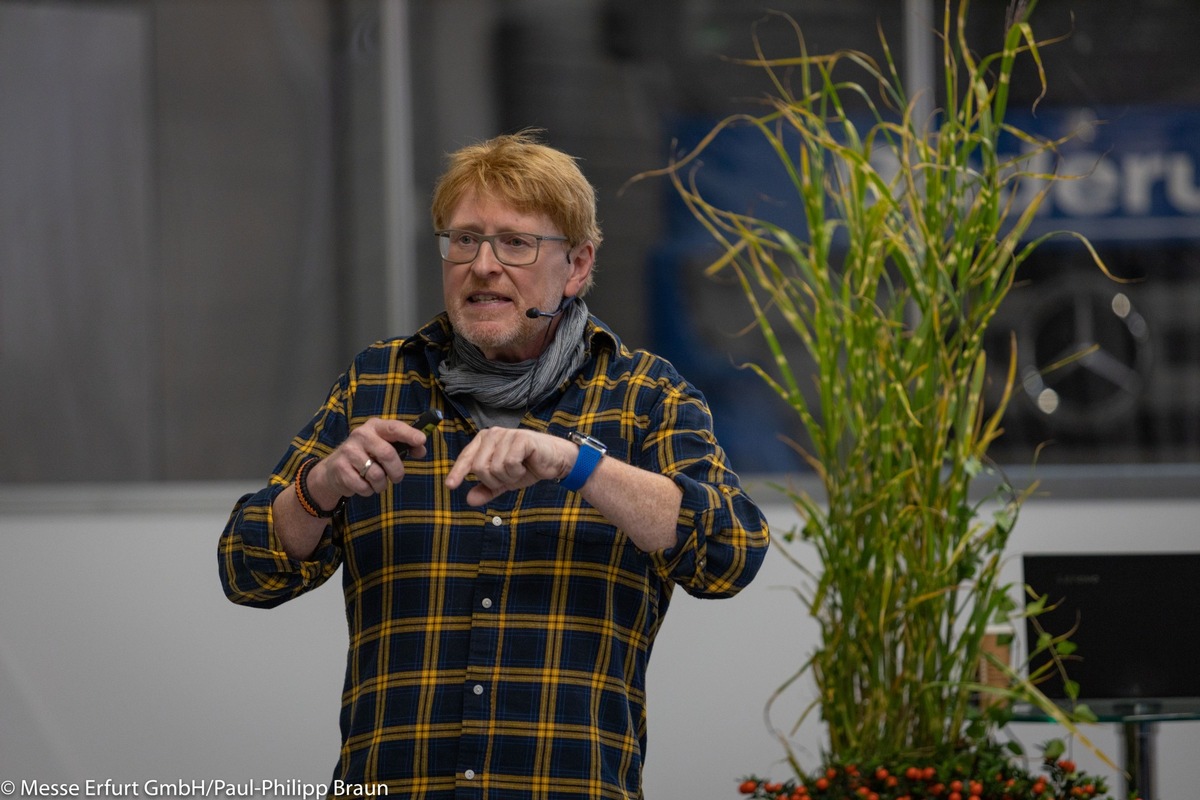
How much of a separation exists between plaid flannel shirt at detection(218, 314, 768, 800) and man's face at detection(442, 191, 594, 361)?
0.10 meters

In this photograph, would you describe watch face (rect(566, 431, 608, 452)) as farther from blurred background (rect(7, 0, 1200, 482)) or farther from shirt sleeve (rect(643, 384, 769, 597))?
blurred background (rect(7, 0, 1200, 482))

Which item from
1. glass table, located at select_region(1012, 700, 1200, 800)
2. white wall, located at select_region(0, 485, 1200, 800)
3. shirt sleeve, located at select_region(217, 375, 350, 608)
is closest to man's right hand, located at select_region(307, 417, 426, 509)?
shirt sleeve, located at select_region(217, 375, 350, 608)

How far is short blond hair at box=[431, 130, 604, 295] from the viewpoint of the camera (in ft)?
5.89

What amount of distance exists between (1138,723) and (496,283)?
1310 millimetres

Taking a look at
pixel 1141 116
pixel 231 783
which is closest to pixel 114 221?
pixel 231 783

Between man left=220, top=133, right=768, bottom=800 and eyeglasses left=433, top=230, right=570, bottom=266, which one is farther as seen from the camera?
eyeglasses left=433, top=230, right=570, bottom=266

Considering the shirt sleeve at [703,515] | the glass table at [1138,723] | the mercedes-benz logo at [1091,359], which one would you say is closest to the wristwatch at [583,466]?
the shirt sleeve at [703,515]

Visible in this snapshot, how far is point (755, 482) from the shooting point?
3.62 meters

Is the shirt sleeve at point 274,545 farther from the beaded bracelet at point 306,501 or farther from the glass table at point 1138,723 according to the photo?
the glass table at point 1138,723

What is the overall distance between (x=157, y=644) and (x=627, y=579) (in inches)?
87.4

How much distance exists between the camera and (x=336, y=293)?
3.73 metres

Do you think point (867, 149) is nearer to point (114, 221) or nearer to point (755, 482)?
point (755, 482)

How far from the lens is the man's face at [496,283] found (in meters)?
1.78

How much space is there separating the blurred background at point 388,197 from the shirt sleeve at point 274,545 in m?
1.89
